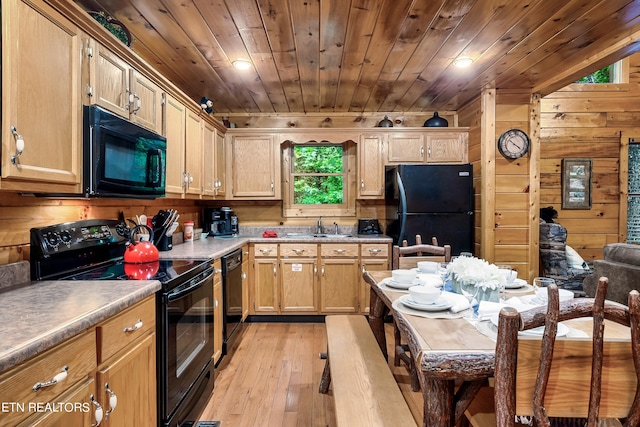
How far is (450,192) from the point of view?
11.8 feet

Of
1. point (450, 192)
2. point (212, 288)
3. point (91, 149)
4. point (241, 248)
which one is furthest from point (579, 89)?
point (91, 149)

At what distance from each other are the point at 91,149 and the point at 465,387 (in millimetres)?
1985

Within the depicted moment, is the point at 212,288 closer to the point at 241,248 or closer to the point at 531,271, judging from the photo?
the point at 241,248

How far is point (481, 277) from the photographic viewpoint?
1.56 meters

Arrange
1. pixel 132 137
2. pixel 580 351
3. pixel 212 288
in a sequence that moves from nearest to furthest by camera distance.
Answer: pixel 580 351
pixel 132 137
pixel 212 288

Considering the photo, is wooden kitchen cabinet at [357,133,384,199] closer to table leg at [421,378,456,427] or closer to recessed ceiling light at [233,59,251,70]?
recessed ceiling light at [233,59,251,70]

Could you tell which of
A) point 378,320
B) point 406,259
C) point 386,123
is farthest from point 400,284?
point 386,123

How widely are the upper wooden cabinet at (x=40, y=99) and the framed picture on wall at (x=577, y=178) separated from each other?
18.8 feet

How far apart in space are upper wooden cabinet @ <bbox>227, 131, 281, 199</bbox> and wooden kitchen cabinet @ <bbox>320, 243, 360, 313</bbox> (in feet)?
3.31

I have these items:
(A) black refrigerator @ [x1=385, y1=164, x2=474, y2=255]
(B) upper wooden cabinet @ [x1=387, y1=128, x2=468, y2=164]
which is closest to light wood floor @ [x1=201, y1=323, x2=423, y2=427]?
(A) black refrigerator @ [x1=385, y1=164, x2=474, y2=255]

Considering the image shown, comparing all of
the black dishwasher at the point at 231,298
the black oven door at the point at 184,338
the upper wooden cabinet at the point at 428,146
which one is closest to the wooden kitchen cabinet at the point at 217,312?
the black dishwasher at the point at 231,298

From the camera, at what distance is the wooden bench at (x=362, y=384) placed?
1310 millimetres

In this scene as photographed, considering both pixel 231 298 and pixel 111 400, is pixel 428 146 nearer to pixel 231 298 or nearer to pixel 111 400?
pixel 231 298

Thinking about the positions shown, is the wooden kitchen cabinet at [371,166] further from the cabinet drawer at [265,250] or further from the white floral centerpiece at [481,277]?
the white floral centerpiece at [481,277]
